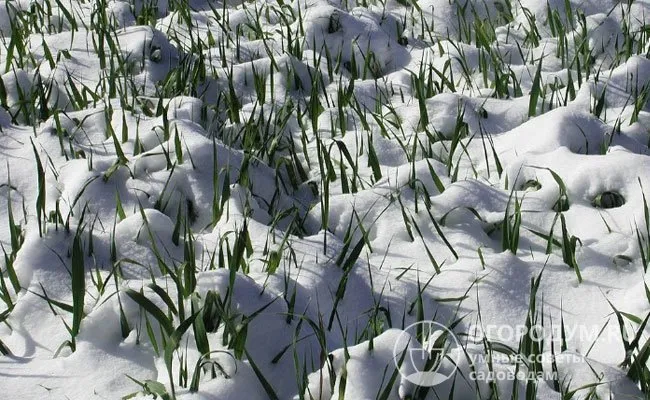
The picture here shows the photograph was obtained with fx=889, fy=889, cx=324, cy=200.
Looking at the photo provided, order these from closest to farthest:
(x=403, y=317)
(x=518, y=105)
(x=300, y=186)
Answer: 1. (x=403, y=317)
2. (x=300, y=186)
3. (x=518, y=105)

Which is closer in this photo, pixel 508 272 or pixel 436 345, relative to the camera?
pixel 436 345

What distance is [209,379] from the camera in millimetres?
1787

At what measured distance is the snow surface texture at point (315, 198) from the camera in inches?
72.3

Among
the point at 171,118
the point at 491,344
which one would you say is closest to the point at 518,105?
the point at 171,118

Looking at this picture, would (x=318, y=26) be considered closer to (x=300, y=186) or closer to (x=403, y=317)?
(x=300, y=186)

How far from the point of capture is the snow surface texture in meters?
1.84

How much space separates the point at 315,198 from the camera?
8.41 ft

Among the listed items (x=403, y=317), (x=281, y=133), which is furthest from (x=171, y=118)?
(x=403, y=317)

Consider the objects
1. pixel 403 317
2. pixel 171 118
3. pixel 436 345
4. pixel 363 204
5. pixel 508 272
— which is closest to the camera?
pixel 436 345

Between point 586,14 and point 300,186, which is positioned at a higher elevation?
point 586,14

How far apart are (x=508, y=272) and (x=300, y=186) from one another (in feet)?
2.37

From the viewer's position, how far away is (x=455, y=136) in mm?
2635

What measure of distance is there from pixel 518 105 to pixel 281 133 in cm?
82

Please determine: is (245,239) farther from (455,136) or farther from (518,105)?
(518,105)
